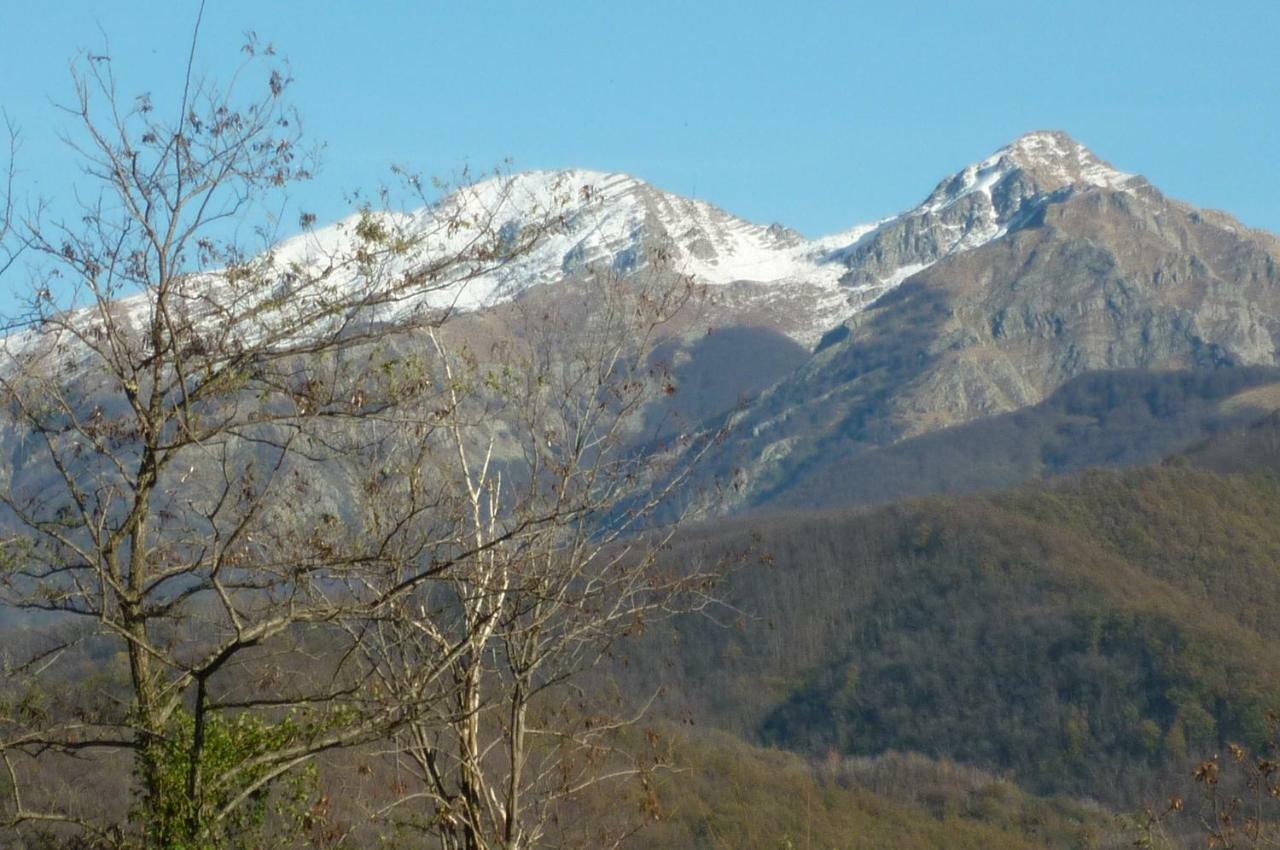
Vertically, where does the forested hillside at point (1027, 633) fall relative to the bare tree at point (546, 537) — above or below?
below

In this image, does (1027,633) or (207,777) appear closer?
(207,777)

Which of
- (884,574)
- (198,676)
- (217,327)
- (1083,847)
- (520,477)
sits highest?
(217,327)

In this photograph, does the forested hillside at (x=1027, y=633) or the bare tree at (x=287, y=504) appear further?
the forested hillside at (x=1027, y=633)

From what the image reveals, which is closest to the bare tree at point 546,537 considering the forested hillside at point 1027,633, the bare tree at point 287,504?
the bare tree at point 287,504

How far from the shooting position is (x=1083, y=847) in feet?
232

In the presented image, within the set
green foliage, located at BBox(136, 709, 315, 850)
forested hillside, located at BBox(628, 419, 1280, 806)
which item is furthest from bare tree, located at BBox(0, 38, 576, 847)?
forested hillside, located at BBox(628, 419, 1280, 806)

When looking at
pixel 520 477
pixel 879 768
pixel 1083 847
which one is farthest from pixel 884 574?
pixel 520 477

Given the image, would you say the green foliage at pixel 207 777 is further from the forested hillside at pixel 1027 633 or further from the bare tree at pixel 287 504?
the forested hillside at pixel 1027 633

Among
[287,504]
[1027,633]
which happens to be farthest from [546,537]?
[1027,633]

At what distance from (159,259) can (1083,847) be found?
2633 inches

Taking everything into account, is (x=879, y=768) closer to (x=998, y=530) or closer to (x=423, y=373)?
(x=998, y=530)

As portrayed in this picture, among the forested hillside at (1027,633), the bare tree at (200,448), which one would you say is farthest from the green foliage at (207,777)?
the forested hillside at (1027,633)

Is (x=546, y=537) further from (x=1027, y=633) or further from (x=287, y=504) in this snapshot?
(x=1027, y=633)

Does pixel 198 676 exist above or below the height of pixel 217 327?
below
